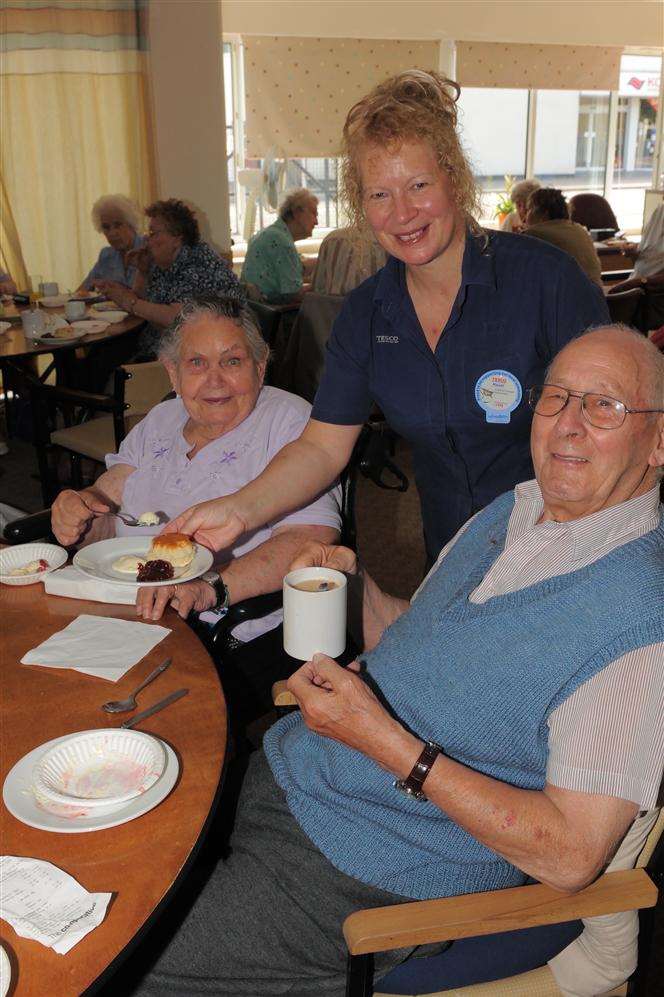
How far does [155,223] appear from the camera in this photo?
17.4 feet

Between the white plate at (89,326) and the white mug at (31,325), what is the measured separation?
187 mm

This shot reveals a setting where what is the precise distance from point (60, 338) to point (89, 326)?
30 cm

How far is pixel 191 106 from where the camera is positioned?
7.07 metres

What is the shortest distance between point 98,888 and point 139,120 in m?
6.83

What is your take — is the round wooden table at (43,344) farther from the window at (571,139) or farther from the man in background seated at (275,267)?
the window at (571,139)

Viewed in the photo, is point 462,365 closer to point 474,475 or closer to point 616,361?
point 474,475

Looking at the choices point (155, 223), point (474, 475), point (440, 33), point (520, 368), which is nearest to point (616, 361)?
point (520, 368)

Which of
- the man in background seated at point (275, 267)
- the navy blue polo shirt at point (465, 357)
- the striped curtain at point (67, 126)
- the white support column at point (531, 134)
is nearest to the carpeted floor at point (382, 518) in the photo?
the man in background seated at point (275, 267)

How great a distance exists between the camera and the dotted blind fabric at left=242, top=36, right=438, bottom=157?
315 inches

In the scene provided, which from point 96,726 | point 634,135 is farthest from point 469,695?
point 634,135

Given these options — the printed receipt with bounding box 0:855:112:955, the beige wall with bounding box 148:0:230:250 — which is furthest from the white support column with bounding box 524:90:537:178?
the printed receipt with bounding box 0:855:112:955

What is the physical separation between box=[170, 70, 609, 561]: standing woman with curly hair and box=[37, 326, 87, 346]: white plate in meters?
2.85

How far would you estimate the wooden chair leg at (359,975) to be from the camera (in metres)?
1.19

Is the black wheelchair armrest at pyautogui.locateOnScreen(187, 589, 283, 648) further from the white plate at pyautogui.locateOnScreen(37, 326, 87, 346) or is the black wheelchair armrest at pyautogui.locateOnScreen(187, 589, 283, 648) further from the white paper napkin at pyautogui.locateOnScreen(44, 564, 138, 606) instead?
the white plate at pyautogui.locateOnScreen(37, 326, 87, 346)
